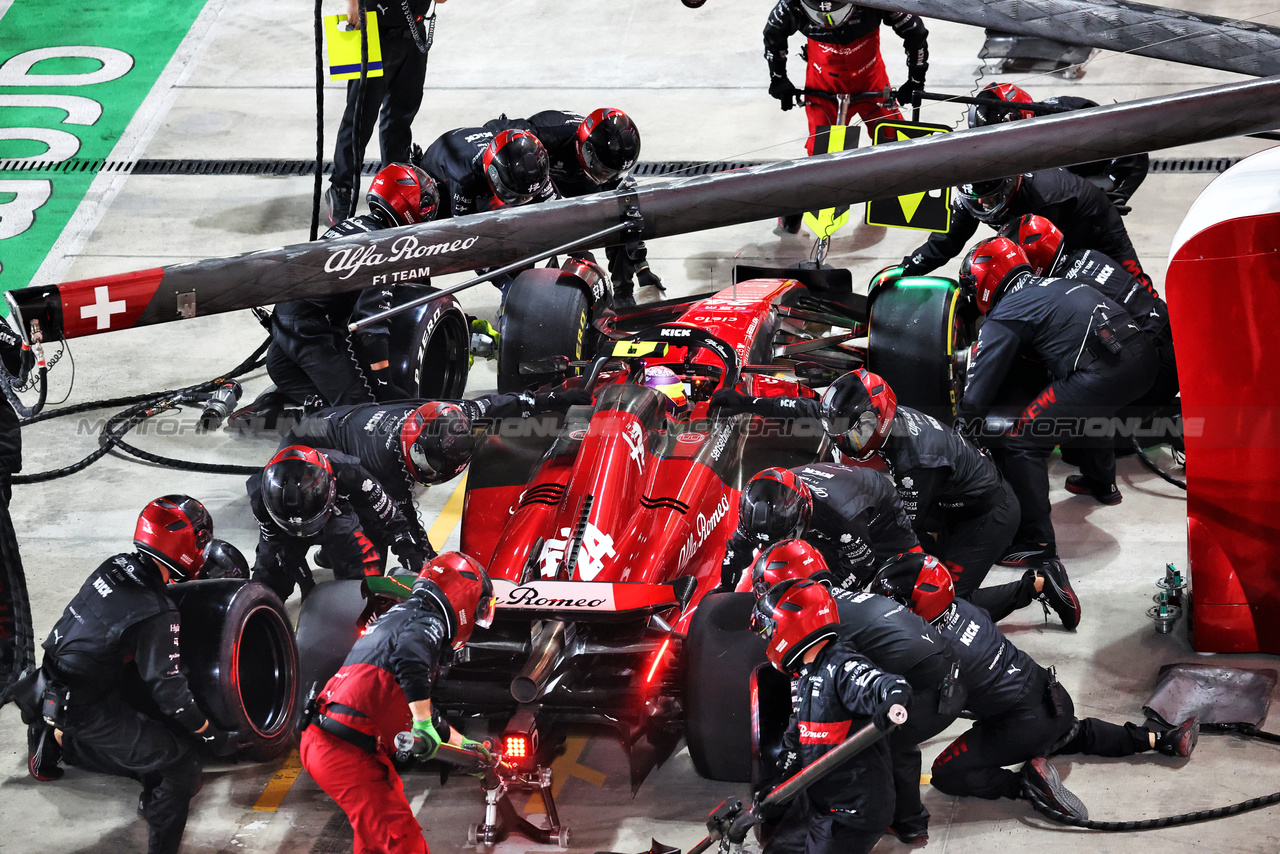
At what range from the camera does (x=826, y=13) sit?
33.9 feet

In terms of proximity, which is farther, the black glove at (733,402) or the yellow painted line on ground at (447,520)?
the yellow painted line on ground at (447,520)

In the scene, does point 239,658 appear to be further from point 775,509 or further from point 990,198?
point 990,198

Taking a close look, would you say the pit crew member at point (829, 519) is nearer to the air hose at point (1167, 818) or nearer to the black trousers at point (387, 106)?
the air hose at point (1167, 818)

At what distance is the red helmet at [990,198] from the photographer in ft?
27.7

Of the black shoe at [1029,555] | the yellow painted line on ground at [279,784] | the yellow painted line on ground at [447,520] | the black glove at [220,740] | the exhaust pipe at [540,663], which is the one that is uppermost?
the exhaust pipe at [540,663]

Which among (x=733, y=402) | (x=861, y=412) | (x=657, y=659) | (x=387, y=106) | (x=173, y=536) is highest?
(x=387, y=106)

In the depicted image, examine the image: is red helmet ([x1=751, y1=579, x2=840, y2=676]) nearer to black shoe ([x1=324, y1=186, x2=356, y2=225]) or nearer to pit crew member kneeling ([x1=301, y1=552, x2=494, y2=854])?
pit crew member kneeling ([x1=301, y1=552, x2=494, y2=854])

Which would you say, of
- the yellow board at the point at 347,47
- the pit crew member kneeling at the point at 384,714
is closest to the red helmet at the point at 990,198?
the pit crew member kneeling at the point at 384,714

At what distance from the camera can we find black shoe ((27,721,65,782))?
6.50m

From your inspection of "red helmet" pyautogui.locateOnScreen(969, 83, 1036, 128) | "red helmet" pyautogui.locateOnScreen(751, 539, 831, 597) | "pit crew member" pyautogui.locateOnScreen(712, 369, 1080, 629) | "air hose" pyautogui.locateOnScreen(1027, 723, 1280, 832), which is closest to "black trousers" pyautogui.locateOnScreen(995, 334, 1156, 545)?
"pit crew member" pyautogui.locateOnScreen(712, 369, 1080, 629)

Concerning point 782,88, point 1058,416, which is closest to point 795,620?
point 1058,416

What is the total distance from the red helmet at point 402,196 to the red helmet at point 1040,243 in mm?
3415

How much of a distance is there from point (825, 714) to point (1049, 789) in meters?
1.33

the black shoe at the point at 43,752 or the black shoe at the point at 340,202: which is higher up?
the black shoe at the point at 340,202
